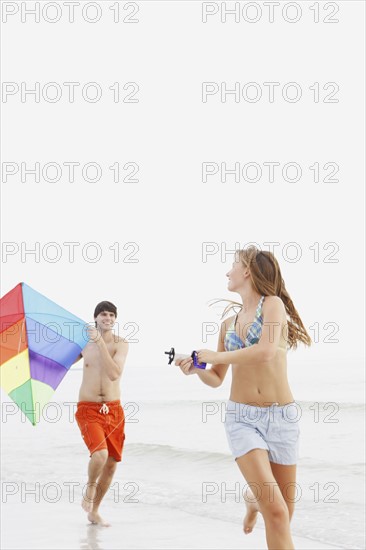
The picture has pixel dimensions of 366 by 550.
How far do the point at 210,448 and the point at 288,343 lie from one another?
39.4 ft

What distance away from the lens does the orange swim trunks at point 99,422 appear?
23.5ft

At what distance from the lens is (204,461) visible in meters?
14.2

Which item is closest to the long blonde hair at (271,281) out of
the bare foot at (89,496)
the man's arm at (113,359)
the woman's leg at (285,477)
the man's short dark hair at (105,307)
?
the woman's leg at (285,477)

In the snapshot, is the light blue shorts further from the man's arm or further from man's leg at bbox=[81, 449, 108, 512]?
man's leg at bbox=[81, 449, 108, 512]

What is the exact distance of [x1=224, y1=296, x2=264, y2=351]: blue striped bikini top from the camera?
440 centimetres

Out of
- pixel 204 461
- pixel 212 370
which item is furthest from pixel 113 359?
pixel 204 461

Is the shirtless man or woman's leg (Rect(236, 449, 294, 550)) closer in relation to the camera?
woman's leg (Rect(236, 449, 294, 550))

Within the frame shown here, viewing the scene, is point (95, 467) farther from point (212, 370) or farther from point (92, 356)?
point (212, 370)

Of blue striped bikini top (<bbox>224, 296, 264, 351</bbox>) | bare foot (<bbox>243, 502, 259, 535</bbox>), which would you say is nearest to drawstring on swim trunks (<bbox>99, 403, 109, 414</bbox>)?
bare foot (<bbox>243, 502, 259, 535</bbox>)

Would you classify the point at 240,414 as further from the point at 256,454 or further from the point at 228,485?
the point at 228,485

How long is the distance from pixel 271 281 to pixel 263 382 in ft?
1.79

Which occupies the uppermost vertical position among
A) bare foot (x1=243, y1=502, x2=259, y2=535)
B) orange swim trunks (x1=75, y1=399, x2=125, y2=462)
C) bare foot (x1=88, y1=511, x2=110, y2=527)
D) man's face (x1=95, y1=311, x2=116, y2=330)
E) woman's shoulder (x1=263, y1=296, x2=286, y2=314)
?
man's face (x1=95, y1=311, x2=116, y2=330)

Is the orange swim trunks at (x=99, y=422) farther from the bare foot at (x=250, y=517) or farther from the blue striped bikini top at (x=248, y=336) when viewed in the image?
the blue striped bikini top at (x=248, y=336)

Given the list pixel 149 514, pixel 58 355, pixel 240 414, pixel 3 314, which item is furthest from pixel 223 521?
pixel 240 414
